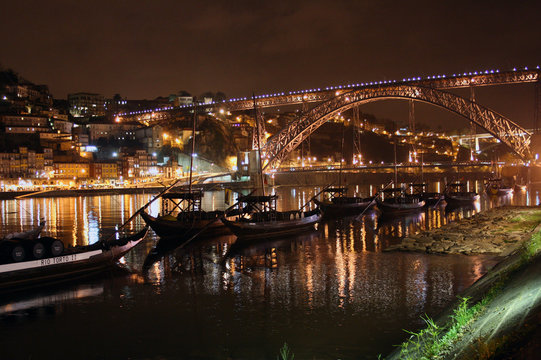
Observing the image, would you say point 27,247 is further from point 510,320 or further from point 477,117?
point 477,117

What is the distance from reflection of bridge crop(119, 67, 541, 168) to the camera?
52.7m

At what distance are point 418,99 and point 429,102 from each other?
1447 millimetres

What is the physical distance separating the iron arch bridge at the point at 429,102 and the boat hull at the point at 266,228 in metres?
35.2

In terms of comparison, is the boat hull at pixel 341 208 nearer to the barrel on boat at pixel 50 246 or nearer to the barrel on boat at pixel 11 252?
the barrel on boat at pixel 50 246

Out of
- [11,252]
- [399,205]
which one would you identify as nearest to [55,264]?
[11,252]

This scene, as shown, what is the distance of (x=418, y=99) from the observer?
55.1 metres

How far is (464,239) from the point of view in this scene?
19859mm

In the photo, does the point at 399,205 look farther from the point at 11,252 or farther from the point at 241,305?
the point at 11,252

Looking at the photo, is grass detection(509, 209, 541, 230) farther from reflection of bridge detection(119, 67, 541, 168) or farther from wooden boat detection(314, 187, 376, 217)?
reflection of bridge detection(119, 67, 541, 168)

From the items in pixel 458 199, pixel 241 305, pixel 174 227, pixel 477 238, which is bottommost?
pixel 241 305

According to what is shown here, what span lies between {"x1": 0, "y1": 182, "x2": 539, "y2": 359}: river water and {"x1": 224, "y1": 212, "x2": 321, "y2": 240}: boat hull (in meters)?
2.40

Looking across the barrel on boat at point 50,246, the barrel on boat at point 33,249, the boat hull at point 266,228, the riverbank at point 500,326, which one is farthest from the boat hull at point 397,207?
the barrel on boat at point 33,249

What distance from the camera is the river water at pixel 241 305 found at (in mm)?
9266

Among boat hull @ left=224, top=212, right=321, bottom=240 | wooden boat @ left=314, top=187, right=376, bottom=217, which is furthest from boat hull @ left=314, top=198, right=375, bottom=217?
boat hull @ left=224, top=212, right=321, bottom=240
